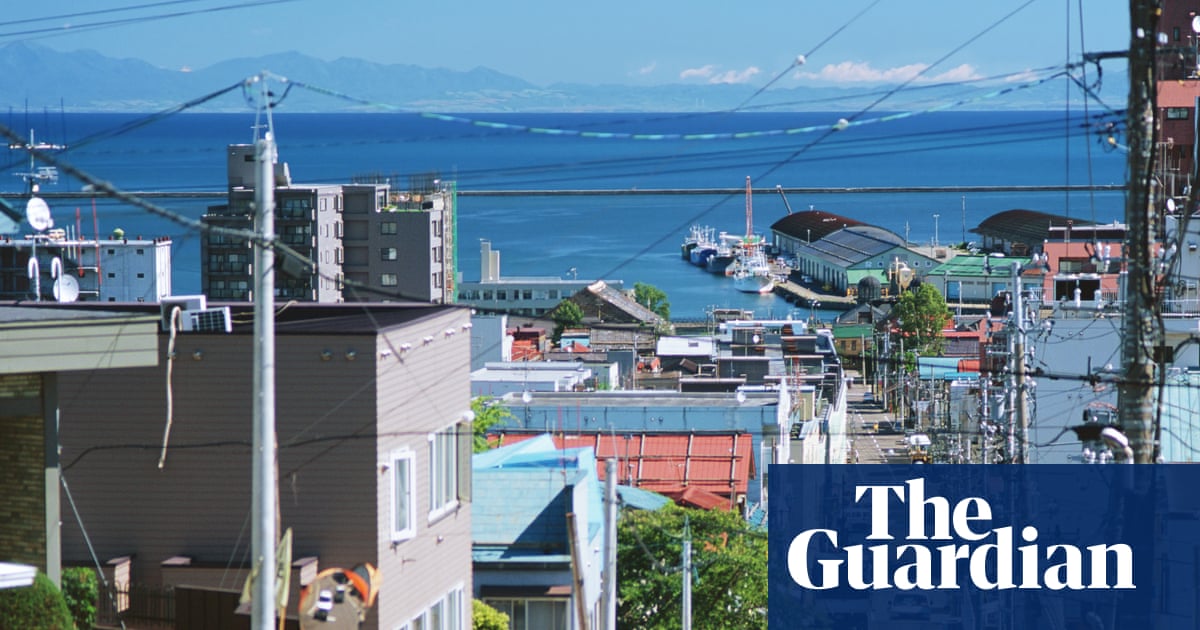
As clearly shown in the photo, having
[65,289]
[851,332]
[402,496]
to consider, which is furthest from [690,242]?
[402,496]

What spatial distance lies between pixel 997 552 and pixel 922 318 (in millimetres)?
37939

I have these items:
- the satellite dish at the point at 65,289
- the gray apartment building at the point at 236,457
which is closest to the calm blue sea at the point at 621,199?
the satellite dish at the point at 65,289

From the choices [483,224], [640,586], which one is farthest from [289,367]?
[483,224]

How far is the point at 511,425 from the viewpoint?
21156 mm

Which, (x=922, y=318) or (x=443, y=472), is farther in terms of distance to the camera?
(x=922, y=318)

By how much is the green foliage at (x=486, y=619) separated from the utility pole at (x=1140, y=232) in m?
3.55

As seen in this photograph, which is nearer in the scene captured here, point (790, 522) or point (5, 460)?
point (5, 460)

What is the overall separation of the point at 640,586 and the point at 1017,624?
3.06 m

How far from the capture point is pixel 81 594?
641cm

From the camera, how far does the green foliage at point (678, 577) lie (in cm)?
1185

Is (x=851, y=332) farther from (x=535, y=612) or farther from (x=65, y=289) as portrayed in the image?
(x=535, y=612)

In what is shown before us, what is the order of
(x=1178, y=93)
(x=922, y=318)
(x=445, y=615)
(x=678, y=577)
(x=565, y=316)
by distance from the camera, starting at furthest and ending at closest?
1. (x=565, y=316)
2. (x=922, y=318)
3. (x=1178, y=93)
4. (x=678, y=577)
5. (x=445, y=615)

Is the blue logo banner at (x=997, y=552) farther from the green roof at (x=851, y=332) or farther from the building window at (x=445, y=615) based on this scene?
the green roof at (x=851, y=332)

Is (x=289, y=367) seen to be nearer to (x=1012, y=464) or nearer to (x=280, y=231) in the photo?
(x=1012, y=464)
